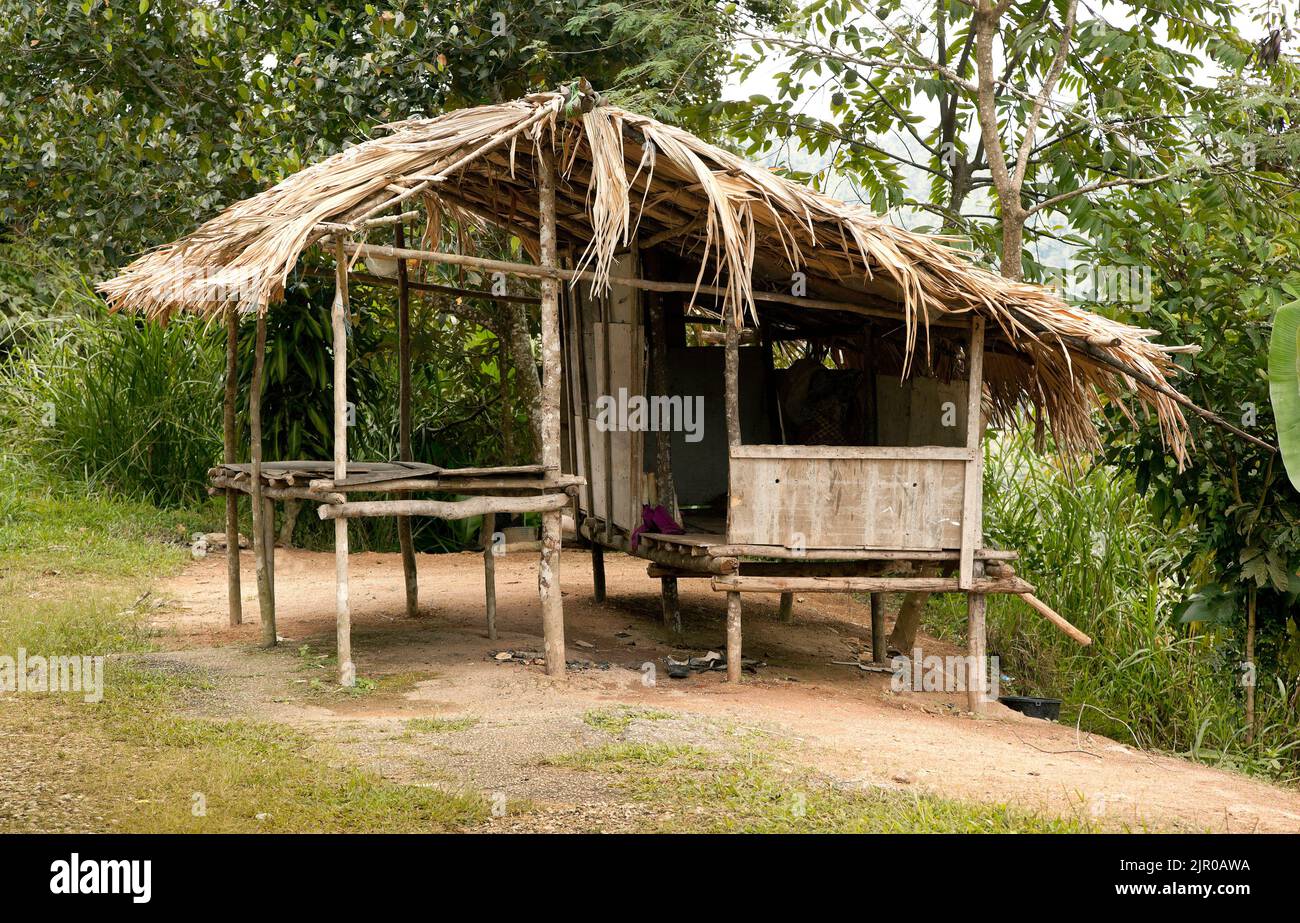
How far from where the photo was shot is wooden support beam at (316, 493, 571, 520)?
6387 mm


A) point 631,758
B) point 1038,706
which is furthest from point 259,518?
point 1038,706

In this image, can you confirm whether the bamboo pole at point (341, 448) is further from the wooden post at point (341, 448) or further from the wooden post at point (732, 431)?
the wooden post at point (732, 431)

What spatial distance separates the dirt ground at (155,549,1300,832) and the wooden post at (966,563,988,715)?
0.48 ft

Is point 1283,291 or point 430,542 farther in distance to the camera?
point 430,542

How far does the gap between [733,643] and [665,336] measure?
8.16ft

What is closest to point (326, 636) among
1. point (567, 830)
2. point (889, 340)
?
point (567, 830)

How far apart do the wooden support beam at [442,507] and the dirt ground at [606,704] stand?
89 cm

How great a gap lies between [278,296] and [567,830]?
3248 millimetres

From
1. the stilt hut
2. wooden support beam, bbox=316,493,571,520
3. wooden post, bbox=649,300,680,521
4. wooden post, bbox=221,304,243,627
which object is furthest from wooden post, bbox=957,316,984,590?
wooden post, bbox=221,304,243,627

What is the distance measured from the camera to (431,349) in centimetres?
1285

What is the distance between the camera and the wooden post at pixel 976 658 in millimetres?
7225

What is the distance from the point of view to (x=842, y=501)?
7.26m

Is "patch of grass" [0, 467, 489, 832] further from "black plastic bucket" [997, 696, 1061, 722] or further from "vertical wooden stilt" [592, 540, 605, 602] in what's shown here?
"black plastic bucket" [997, 696, 1061, 722]

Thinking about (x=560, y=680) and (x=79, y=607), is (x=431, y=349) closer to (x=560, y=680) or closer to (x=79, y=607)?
(x=79, y=607)
